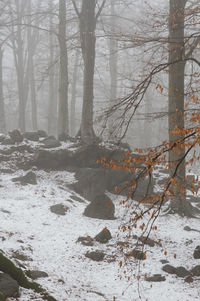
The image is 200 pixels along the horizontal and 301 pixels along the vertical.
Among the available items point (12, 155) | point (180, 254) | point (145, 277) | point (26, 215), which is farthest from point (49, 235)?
point (12, 155)

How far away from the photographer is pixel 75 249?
8.60 meters

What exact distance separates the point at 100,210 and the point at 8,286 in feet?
21.3

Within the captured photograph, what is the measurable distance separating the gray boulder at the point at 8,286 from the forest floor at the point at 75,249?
14 cm

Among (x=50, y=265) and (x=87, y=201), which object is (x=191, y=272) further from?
(x=87, y=201)

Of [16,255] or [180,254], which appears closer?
[16,255]

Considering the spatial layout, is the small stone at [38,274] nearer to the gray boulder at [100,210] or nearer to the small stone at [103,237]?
the small stone at [103,237]

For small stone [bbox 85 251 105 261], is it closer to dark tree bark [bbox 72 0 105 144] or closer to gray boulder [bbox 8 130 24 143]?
dark tree bark [bbox 72 0 105 144]

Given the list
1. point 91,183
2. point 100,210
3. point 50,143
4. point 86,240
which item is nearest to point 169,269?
point 86,240

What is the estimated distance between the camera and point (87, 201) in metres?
12.6

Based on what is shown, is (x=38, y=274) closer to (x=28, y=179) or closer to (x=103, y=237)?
(x=103, y=237)

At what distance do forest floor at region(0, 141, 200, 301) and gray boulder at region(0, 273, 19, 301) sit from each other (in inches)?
5.4

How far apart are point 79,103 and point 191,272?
136 ft

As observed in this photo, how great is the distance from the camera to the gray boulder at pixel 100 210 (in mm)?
10992

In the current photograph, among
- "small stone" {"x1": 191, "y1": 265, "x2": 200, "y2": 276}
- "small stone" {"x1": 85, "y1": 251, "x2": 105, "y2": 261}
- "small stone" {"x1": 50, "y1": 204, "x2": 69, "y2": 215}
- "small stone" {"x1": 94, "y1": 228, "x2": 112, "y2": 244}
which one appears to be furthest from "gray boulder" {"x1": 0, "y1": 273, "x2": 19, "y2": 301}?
"small stone" {"x1": 50, "y1": 204, "x2": 69, "y2": 215}
